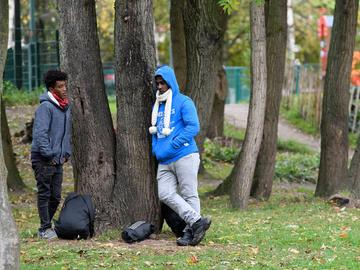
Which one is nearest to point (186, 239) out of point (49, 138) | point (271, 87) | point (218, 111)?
point (49, 138)

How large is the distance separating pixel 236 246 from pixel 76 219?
169cm

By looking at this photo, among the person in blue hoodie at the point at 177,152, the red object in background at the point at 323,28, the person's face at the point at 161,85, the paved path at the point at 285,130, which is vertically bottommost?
the paved path at the point at 285,130

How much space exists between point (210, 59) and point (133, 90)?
4.66 meters

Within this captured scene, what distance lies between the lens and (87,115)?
31.6ft

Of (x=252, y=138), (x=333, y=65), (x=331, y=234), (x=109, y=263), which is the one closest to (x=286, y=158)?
(x=333, y=65)

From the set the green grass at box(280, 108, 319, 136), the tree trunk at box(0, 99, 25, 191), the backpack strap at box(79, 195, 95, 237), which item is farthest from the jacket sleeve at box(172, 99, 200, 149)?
the green grass at box(280, 108, 319, 136)

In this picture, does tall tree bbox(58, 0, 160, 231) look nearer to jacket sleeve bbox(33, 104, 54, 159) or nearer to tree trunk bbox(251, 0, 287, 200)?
jacket sleeve bbox(33, 104, 54, 159)

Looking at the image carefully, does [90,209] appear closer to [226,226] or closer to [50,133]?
[50,133]

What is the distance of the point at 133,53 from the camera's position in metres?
9.35

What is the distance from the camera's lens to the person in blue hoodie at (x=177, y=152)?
29.0 ft

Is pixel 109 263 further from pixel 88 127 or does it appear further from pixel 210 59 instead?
pixel 210 59

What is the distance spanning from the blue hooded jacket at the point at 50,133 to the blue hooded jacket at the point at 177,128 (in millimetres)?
1154

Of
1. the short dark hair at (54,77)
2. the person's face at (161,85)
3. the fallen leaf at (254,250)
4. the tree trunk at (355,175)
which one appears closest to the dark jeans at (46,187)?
the short dark hair at (54,77)

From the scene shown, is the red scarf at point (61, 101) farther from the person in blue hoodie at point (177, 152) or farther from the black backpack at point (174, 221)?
the black backpack at point (174, 221)
